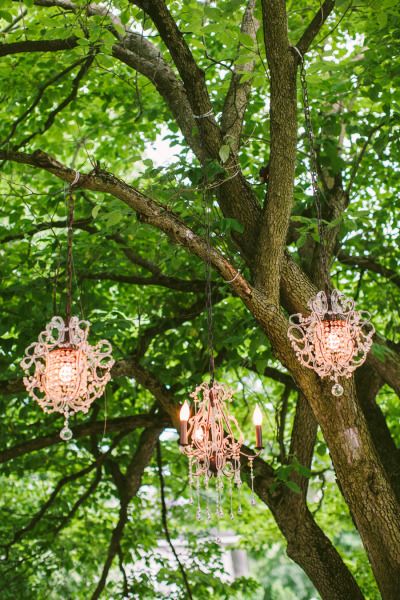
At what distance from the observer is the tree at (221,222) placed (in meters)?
3.83

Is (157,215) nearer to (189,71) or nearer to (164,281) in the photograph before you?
(189,71)

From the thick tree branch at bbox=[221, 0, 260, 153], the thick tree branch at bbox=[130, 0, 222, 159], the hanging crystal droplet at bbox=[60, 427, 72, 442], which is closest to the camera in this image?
the hanging crystal droplet at bbox=[60, 427, 72, 442]

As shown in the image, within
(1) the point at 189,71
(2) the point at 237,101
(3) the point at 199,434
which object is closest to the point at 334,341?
(3) the point at 199,434

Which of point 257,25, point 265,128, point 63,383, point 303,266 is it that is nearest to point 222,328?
point 303,266

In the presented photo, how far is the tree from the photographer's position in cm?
383

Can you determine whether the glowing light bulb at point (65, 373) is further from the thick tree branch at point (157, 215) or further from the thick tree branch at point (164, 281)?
the thick tree branch at point (164, 281)

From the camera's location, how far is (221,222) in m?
3.88

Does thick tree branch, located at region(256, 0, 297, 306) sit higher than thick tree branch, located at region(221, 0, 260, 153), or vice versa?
thick tree branch, located at region(221, 0, 260, 153)

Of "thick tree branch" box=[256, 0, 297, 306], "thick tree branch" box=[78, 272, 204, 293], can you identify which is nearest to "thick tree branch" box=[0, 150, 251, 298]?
"thick tree branch" box=[256, 0, 297, 306]

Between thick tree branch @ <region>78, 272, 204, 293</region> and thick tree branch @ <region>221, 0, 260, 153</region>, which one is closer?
thick tree branch @ <region>221, 0, 260, 153</region>

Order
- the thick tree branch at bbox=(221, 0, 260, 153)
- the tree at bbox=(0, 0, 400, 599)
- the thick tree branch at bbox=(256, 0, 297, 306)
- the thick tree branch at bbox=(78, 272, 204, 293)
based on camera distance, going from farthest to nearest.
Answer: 1. the thick tree branch at bbox=(78, 272, 204, 293)
2. the thick tree branch at bbox=(221, 0, 260, 153)
3. the tree at bbox=(0, 0, 400, 599)
4. the thick tree branch at bbox=(256, 0, 297, 306)

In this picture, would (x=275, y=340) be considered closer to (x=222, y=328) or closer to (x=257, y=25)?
(x=222, y=328)

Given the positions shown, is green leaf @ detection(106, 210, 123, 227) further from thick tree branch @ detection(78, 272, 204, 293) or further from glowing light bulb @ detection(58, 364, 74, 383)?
thick tree branch @ detection(78, 272, 204, 293)

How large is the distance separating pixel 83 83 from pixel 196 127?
214 centimetres
